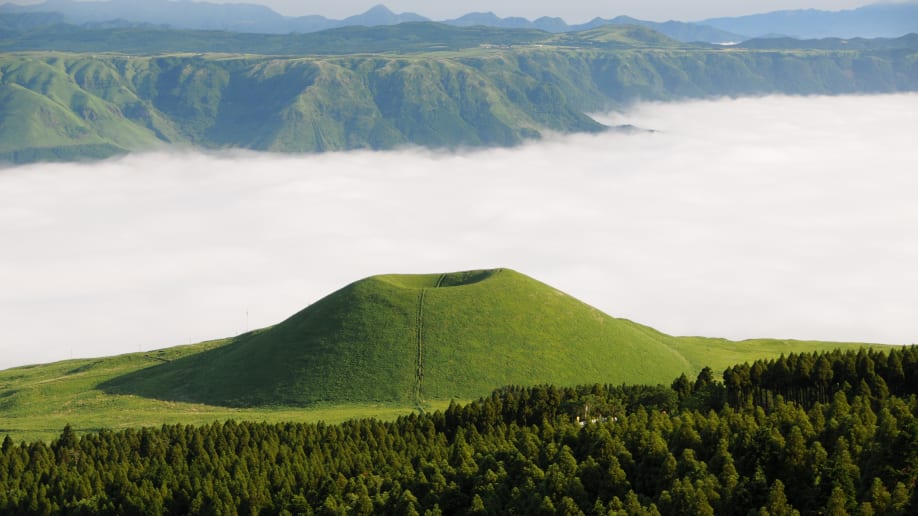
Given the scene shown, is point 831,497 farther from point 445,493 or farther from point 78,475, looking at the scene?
point 78,475

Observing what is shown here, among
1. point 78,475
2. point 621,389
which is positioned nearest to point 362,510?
point 78,475

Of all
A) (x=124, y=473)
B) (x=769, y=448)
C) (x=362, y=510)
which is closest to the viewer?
(x=769, y=448)

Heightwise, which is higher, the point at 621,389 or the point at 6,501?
the point at 621,389

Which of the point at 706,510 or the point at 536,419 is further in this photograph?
the point at 536,419

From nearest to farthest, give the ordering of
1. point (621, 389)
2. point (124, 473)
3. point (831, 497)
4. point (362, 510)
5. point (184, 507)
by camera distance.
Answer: point (831, 497) → point (362, 510) → point (184, 507) → point (124, 473) → point (621, 389)

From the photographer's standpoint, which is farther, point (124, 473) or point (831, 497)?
point (124, 473)

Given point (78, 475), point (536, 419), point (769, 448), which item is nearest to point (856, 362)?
point (536, 419)

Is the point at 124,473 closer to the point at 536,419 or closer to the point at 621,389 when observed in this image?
the point at 536,419
